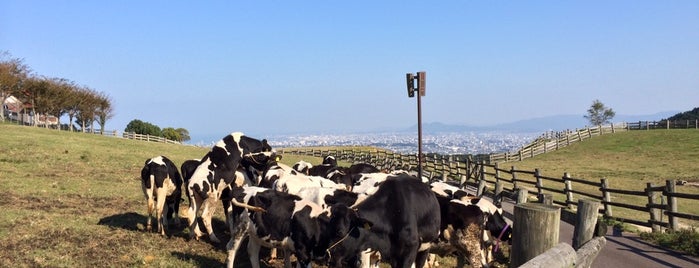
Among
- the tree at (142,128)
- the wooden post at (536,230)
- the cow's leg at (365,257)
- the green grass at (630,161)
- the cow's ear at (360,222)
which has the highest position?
the tree at (142,128)

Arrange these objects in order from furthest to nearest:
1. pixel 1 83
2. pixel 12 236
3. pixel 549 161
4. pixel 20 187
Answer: pixel 1 83 → pixel 549 161 → pixel 20 187 → pixel 12 236

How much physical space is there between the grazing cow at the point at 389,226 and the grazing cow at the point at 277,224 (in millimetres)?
337

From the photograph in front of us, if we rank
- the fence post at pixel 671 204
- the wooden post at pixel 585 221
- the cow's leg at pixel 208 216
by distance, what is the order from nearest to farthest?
1. the wooden post at pixel 585 221
2. the cow's leg at pixel 208 216
3. the fence post at pixel 671 204

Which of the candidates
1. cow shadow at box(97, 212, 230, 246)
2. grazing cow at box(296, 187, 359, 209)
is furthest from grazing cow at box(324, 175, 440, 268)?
cow shadow at box(97, 212, 230, 246)

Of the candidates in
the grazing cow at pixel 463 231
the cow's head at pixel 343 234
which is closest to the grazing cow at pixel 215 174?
the cow's head at pixel 343 234

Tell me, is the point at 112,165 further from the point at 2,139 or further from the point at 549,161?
the point at 549,161

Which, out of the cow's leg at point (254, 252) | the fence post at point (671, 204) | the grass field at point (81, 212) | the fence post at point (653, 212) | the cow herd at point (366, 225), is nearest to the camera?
the cow herd at point (366, 225)

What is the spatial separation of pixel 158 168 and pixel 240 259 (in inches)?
137

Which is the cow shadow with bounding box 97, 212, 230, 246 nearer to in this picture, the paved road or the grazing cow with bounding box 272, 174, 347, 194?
the grazing cow with bounding box 272, 174, 347, 194

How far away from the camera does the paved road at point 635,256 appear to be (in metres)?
8.92

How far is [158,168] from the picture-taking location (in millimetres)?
10688

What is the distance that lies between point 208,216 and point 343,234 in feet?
13.6

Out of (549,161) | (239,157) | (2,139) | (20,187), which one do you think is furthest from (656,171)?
(2,139)

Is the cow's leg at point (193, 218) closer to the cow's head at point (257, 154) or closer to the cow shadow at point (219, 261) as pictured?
the cow shadow at point (219, 261)
